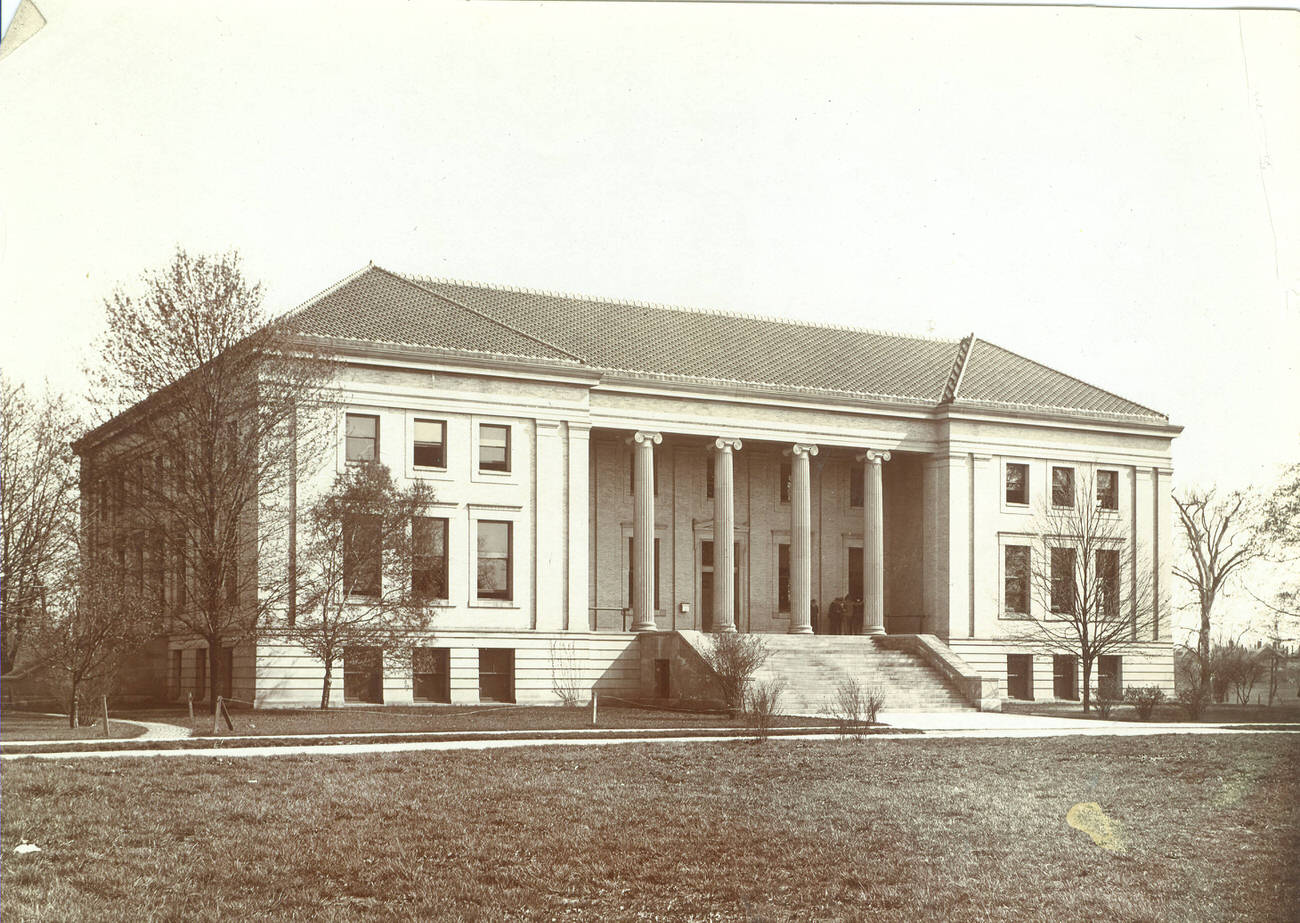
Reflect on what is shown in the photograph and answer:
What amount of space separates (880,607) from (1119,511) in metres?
10.5

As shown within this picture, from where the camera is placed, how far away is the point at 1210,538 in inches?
2468

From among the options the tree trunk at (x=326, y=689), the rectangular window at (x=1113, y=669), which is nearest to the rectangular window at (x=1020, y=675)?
the rectangular window at (x=1113, y=669)

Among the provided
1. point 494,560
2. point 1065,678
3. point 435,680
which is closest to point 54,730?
point 435,680

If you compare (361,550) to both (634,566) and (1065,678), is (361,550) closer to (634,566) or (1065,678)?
(634,566)

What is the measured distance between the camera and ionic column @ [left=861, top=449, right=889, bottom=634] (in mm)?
49562

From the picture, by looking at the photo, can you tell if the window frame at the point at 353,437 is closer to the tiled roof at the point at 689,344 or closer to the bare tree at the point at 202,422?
the tiled roof at the point at 689,344

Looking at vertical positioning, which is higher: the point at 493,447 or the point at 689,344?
the point at 689,344

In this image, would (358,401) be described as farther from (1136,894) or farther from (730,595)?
(1136,894)

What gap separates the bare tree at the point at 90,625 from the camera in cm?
3186

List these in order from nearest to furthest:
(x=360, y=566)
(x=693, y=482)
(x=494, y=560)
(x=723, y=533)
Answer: (x=360, y=566) < (x=494, y=560) < (x=723, y=533) < (x=693, y=482)

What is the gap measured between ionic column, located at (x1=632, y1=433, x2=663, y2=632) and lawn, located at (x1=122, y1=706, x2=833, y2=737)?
723cm

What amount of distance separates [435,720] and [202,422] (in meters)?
9.14

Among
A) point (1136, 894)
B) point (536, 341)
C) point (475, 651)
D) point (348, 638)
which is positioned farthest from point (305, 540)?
point (1136, 894)

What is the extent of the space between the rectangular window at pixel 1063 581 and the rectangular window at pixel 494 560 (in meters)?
18.0
